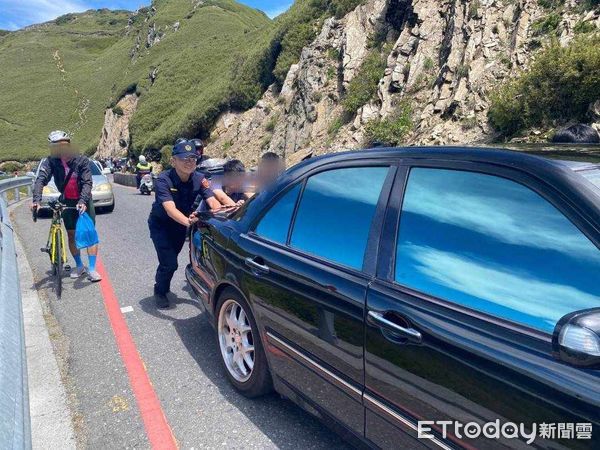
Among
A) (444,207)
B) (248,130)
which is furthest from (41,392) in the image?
(248,130)

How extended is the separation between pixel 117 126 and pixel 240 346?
196ft

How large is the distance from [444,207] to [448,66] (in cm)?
1359

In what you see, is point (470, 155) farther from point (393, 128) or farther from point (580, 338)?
point (393, 128)

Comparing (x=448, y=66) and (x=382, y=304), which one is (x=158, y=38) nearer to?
(x=448, y=66)

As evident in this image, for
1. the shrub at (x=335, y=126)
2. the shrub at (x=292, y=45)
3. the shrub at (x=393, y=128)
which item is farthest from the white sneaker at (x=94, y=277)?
the shrub at (x=292, y=45)

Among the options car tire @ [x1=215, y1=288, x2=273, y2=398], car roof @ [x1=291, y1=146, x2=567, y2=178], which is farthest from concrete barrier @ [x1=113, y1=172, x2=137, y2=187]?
car roof @ [x1=291, y1=146, x2=567, y2=178]

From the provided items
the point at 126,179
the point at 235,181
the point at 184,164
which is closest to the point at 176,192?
the point at 184,164

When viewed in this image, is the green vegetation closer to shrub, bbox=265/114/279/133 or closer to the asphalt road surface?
the asphalt road surface

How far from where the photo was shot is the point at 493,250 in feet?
5.82

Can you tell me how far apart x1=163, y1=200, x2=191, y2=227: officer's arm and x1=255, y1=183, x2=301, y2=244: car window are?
1.46 metres

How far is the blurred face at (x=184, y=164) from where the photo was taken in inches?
181

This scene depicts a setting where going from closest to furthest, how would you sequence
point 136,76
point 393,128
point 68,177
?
point 68,177 < point 393,128 < point 136,76

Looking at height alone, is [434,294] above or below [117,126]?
below

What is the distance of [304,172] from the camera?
2.91 m
